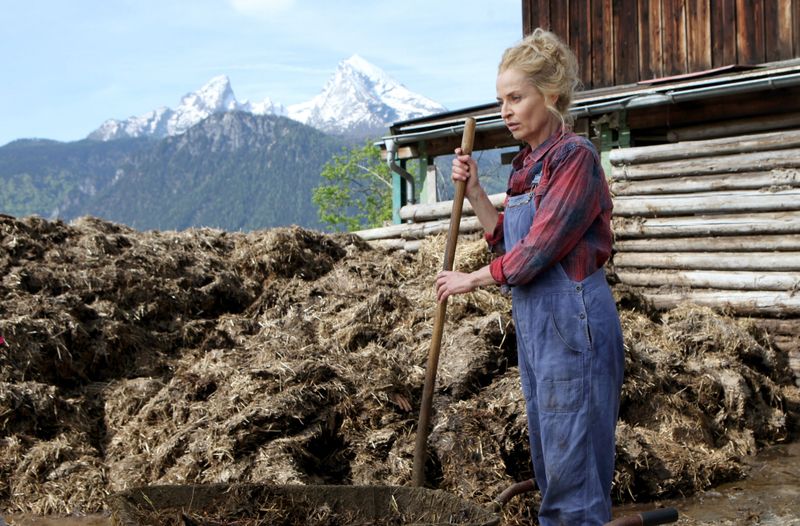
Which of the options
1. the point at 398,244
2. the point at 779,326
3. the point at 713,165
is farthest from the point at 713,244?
the point at 398,244


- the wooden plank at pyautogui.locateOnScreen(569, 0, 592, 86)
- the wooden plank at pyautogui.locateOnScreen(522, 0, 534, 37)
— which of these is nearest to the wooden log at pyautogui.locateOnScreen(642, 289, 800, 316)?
the wooden plank at pyautogui.locateOnScreen(569, 0, 592, 86)

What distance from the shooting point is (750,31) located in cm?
1212

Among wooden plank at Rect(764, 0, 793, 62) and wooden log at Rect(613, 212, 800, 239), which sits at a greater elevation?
wooden plank at Rect(764, 0, 793, 62)

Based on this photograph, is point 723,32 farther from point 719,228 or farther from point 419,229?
point 419,229

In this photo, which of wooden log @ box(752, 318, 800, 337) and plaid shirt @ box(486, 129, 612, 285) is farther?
wooden log @ box(752, 318, 800, 337)

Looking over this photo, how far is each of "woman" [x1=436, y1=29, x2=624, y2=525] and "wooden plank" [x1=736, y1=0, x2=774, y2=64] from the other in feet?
33.0

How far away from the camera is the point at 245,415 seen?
533 cm

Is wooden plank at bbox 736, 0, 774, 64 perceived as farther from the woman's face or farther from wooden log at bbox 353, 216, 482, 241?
the woman's face

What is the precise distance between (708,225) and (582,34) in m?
6.07

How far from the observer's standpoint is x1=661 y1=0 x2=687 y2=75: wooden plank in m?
12.7

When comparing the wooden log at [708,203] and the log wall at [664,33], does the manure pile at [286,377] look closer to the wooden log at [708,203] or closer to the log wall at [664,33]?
the wooden log at [708,203]

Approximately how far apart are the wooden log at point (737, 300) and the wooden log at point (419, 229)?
1.82 m

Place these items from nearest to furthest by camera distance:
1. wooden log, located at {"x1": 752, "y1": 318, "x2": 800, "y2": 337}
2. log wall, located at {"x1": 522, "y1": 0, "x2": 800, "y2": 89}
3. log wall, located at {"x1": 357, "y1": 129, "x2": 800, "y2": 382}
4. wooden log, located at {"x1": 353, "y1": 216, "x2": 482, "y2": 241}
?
wooden log, located at {"x1": 752, "y1": 318, "x2": 800, "y2": 337} → log wall, located at {"x1": 357, "y1": 129, "x2": 800, "y2": 382} → wooden log, located at {"x1": 353, "y1": 216, "x2": 482, "y2": 241} → log wall, located at {"x1": 522, "y1": 0, "x2": 800, "y2": 89}

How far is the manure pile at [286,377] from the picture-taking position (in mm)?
5295
